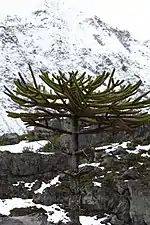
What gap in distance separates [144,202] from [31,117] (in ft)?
33.8

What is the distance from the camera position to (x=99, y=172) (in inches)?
901

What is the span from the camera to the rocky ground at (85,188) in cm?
1862

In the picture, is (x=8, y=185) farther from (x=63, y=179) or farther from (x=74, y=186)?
(x=74, y=186)

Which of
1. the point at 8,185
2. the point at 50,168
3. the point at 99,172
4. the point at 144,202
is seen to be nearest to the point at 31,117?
the point at 144,202

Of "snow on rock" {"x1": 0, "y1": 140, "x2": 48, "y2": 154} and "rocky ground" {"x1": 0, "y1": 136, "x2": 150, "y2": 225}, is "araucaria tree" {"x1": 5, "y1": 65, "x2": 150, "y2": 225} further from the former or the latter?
"snow on rock" {"x1": 0, "y1": 140, "x2": 48, "y2": 154}

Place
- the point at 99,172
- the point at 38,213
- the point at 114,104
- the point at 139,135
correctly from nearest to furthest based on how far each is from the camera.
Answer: the point at 114,104 → the point at 38,213 → the point at 99,172 → the point at 139,135

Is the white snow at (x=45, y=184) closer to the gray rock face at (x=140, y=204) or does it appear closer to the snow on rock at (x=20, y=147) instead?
the gray rock face at (x=140, y=204)

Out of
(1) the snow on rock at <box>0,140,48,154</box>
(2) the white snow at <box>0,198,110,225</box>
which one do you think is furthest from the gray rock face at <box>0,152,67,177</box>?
(2) the white snow at <box>0,198,110,225</box>

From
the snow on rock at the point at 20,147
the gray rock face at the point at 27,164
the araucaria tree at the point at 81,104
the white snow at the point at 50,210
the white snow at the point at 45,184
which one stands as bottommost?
the white snow at the point at 50,210

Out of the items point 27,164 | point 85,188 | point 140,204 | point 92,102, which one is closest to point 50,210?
point 85,188

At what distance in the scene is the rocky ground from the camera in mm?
18625

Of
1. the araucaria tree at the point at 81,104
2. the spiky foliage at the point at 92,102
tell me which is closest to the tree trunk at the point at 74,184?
the araucaria tree at the point at 81,104

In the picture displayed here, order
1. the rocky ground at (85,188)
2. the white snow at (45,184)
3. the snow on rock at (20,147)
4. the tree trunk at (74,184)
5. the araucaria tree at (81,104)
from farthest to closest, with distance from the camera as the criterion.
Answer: the snow on rock at (20,147), the white snow at (45,184), the rocky ground at (85,188), the tree trunk at (74,184), the araucaria tree at (81,104)

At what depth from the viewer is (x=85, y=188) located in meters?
20.6
